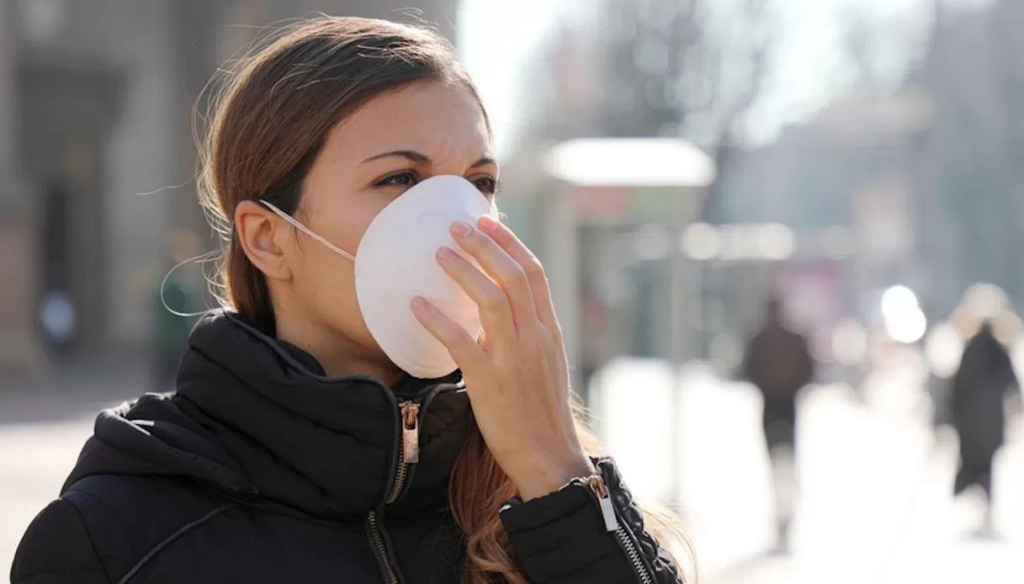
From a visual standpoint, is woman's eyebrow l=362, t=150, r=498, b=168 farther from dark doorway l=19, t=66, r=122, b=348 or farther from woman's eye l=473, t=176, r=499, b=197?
dark doorway l=19, t=66, r=122, b=348

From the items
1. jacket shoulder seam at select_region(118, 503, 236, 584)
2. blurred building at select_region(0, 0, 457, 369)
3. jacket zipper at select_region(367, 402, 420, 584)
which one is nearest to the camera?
jacket shoulder seam at select_region(118, 503, 236, 584)

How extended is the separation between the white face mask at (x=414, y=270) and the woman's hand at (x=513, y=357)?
0.07 m

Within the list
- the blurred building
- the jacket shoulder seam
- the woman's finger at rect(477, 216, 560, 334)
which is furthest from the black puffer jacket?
the blurred building

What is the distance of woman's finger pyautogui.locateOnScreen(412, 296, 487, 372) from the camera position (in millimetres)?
1892

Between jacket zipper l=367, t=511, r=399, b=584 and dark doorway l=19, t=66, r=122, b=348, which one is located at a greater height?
jacket zipper l=367, t=511, r=399, b=584

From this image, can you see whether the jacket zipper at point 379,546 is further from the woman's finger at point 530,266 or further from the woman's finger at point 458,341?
the woman's finger at point 530,266

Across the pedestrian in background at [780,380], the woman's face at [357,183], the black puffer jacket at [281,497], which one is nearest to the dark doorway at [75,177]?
the pedestrian in background at [780,380]

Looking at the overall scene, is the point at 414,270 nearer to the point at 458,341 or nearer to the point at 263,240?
the point at 458,341

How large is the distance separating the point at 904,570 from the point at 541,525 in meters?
7.24

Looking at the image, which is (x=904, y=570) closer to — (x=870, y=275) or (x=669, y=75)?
(x=669, y=75)

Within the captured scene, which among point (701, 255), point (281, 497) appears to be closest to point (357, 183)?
point (281, 497)

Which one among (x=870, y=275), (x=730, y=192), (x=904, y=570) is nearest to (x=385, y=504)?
(x=904, y=570)

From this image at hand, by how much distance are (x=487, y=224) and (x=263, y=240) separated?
1.35 ft

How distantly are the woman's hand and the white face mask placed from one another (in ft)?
0.24
